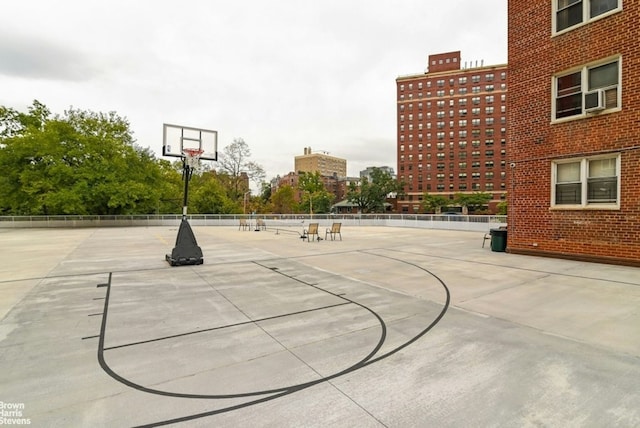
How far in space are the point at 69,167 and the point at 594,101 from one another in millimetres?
38576

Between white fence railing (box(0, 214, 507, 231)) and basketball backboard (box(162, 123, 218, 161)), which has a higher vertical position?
basketball backboard (box(162, 123, 218, 161))

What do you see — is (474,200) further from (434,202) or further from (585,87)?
(585,87)

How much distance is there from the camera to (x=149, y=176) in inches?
1463

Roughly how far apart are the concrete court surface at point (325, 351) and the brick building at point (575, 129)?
213 centimetres

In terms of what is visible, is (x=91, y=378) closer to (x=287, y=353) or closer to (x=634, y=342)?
(x=287, y=353)

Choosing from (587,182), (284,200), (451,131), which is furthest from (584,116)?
(451,131)

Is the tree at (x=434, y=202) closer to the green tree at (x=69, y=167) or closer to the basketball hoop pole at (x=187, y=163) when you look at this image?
the green tree at (x=69, y=167)

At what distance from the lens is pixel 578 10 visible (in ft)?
32.4

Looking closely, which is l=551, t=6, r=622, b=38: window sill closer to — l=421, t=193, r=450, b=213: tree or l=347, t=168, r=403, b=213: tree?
l=347, t=168, r=403, b=213: tree

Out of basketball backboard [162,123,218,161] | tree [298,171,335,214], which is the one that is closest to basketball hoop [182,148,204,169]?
basketball backboard [162,123,218,161]

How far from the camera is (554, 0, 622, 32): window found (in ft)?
30.4

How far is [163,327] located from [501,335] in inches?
178

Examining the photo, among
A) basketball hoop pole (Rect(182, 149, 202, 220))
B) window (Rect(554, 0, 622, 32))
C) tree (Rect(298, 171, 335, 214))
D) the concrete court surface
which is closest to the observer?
the concrete court surface

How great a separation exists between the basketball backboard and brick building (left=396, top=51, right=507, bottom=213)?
75.7 meters
